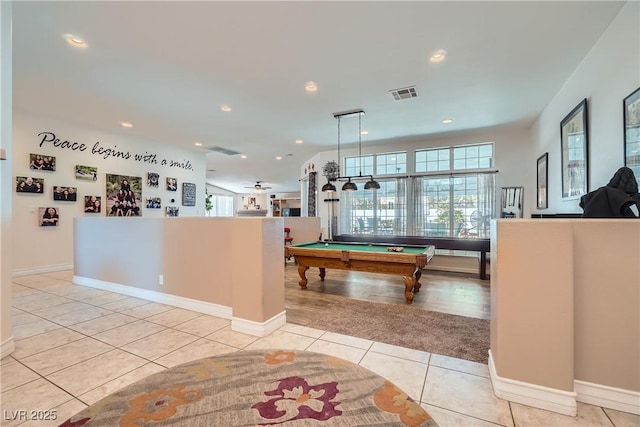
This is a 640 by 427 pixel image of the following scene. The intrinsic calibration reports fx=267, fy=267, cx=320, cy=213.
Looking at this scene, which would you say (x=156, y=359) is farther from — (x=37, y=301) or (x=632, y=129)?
(x=632, y=129)

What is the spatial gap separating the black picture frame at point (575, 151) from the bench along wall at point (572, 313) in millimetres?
2135

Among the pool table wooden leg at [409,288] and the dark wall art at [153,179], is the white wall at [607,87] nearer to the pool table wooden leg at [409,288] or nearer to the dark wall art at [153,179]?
the pool table wooden leg at [409,288]

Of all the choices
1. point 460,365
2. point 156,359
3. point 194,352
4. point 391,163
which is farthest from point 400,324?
point 391,163

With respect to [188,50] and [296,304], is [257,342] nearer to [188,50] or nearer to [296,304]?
[296,304]

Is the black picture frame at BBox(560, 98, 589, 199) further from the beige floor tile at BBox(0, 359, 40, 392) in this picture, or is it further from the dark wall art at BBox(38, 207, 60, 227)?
the dark wall art at BBox(38, 207, 60, 227)

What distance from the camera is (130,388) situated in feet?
5.95

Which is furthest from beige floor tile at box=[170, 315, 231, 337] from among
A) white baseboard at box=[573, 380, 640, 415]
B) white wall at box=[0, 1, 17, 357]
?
white baseboard at box=[573, 380, 640, 415]

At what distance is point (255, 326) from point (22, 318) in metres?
2.79

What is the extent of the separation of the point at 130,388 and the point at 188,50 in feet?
11.3

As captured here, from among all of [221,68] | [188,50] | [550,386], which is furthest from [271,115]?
[550,386]

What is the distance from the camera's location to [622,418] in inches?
62.7

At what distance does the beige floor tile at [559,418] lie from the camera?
1.55 metres

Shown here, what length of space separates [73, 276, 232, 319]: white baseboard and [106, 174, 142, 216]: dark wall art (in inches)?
90.6

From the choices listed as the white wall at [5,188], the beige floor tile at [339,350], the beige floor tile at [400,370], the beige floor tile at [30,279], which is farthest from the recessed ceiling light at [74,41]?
the beige floor tile at [400,370]
